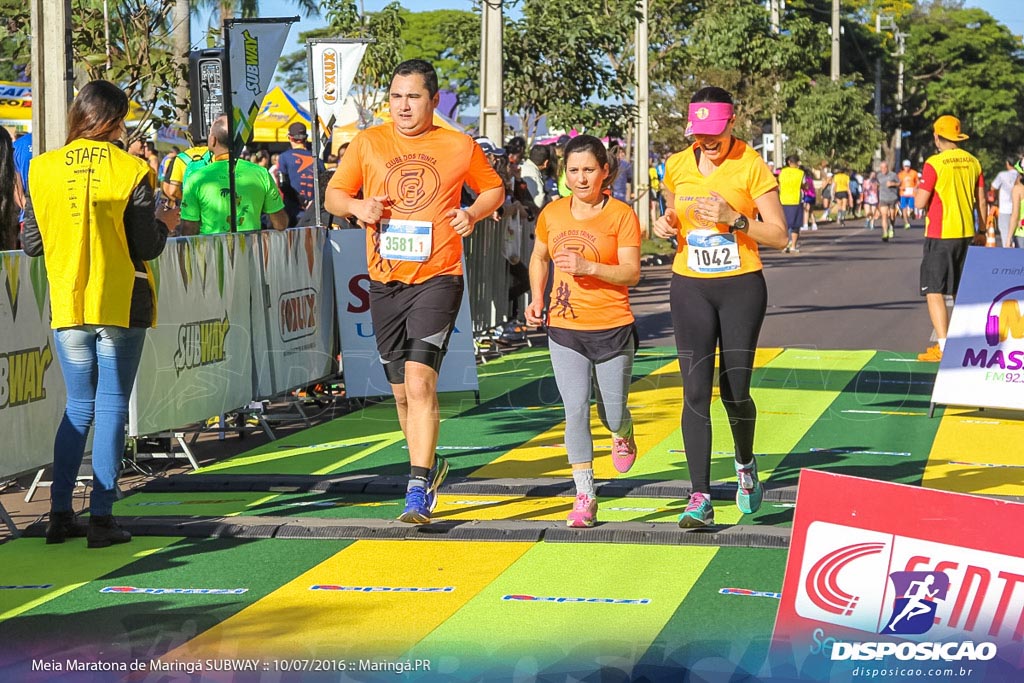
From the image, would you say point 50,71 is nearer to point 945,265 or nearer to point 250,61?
point 250,61

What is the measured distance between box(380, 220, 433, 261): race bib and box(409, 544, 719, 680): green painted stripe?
1515mm

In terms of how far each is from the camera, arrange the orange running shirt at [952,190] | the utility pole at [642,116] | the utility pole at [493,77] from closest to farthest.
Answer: the orange running shirt at [952,190]
the utility pole at [493,77]
the utility pole at [642,116]

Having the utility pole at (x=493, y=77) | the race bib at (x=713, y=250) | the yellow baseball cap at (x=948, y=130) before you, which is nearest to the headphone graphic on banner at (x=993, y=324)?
the yellow baseball cap at (x=948, y=130)

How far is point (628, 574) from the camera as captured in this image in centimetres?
646

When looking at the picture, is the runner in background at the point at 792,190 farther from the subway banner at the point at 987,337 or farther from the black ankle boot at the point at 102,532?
the black ankle boot at the point at 102,532

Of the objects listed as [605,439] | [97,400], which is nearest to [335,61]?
[605,439]

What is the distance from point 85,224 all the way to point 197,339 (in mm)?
2898

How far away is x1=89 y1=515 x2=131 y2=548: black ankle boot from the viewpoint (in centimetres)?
725

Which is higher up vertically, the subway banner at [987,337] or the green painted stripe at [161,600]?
the subway banner at [987,337]

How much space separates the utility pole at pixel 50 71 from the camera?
383 inches

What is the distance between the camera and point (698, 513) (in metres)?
7.15

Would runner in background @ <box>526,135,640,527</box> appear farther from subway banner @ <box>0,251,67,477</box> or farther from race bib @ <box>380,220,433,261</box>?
subway banner @ <box>0,251,67,477</box>

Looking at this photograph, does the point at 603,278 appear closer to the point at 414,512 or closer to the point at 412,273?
the point at 412,273

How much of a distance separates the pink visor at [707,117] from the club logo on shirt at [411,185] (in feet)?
4.14
